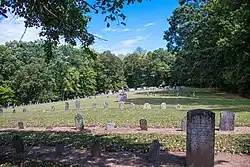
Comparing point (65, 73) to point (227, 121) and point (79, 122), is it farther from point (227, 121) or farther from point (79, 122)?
point (227, 121)

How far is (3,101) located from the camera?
55.0m

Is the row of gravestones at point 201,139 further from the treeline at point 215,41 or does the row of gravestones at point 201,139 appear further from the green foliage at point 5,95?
the green foliage at point 5,95

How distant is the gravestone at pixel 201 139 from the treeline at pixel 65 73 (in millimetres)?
32512

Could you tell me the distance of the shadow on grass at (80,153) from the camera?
29.0ft

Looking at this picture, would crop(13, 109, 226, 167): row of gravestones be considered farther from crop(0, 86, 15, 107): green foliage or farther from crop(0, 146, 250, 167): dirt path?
crop(0, 86, 15, 107): green foliage

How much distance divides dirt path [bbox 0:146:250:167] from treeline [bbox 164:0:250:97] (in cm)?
1875

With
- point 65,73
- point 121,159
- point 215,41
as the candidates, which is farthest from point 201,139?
point 65,73

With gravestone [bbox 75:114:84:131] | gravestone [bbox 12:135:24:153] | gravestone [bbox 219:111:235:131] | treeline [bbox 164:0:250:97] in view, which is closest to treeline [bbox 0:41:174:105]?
treeline [bbox 164:0:250:97]

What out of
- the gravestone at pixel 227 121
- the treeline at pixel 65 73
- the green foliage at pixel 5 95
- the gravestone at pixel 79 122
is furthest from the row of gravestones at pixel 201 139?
the green foliage at pixel 5 95

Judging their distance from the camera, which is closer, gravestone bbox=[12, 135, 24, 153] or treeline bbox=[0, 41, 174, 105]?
gravestone bbox=[12, 135, 24, 153]

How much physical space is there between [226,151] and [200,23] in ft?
127

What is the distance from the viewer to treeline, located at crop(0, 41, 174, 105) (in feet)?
194

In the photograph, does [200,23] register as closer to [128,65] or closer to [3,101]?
[3,101]

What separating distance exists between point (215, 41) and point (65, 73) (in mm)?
36194
